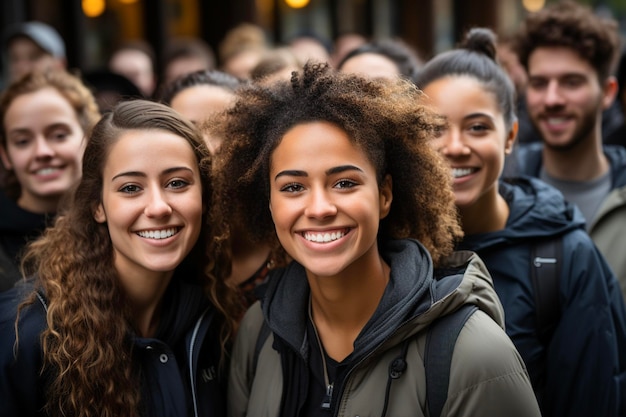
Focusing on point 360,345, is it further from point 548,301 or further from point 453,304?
point 548,301

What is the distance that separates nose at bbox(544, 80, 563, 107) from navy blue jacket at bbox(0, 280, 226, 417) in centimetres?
254

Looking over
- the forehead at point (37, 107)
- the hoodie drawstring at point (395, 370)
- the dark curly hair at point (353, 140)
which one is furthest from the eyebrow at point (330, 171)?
the forehead at point (37, 107)

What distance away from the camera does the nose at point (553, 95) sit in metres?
4.95

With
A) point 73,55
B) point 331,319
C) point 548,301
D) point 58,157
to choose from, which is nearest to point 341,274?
point 331,319

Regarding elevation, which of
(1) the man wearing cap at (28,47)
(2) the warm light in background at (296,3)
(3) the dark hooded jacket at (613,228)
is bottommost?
(3) the dark hooded jacket at (613,228)

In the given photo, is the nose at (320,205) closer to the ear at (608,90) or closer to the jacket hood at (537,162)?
the jacket hood at (537,162)

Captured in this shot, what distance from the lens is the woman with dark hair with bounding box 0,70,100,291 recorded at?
461 cm

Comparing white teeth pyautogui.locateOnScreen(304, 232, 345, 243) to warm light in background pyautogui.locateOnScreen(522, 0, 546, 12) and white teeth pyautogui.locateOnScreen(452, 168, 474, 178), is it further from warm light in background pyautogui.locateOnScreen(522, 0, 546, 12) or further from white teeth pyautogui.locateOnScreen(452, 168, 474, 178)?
warm light in background pyautogui.locateOnScreen(522, 0, 546, 12)

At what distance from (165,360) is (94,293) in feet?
1.30

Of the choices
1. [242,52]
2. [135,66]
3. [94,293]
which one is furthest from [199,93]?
[135,66]

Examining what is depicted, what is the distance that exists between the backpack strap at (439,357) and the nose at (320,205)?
1.80 feet

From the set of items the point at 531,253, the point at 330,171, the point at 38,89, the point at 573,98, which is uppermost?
the point at 38,89

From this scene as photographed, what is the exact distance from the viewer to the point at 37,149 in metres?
4.61

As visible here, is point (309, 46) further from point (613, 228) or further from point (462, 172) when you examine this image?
point (462, 172)
